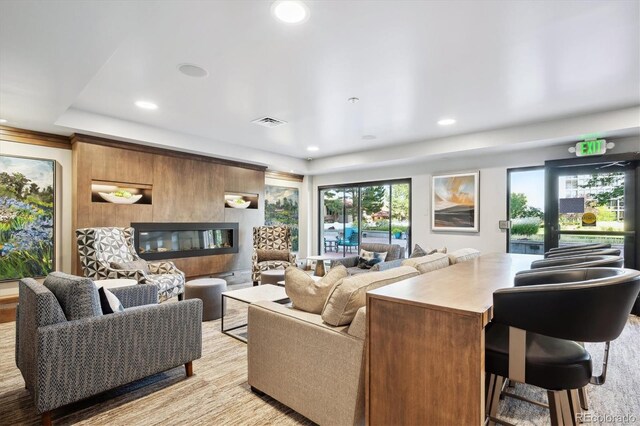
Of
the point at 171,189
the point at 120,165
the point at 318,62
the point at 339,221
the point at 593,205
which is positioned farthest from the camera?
the point at 339,221

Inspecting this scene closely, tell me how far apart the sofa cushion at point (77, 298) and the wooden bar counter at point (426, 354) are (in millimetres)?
1673

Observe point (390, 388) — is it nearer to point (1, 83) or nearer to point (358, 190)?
point (1, 83)

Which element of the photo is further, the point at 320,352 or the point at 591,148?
the point at 591,148

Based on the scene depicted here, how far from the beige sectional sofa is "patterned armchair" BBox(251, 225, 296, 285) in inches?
127

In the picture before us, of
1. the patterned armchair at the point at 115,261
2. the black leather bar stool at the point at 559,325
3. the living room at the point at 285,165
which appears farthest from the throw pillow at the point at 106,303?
the black leather bar stool at the point at 559,325

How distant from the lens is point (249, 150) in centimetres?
596

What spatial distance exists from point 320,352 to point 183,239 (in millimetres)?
4379

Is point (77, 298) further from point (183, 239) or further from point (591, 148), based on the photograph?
point (591, 148)

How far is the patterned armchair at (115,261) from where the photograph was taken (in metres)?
3.64

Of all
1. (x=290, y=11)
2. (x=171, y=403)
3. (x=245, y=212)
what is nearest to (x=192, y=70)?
(x=290, y=11)

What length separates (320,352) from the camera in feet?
5.89

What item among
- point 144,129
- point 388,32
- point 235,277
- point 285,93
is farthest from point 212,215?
point 388,32

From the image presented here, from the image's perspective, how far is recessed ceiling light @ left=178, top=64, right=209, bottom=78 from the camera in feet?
9.01

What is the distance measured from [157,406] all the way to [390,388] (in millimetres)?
1575
